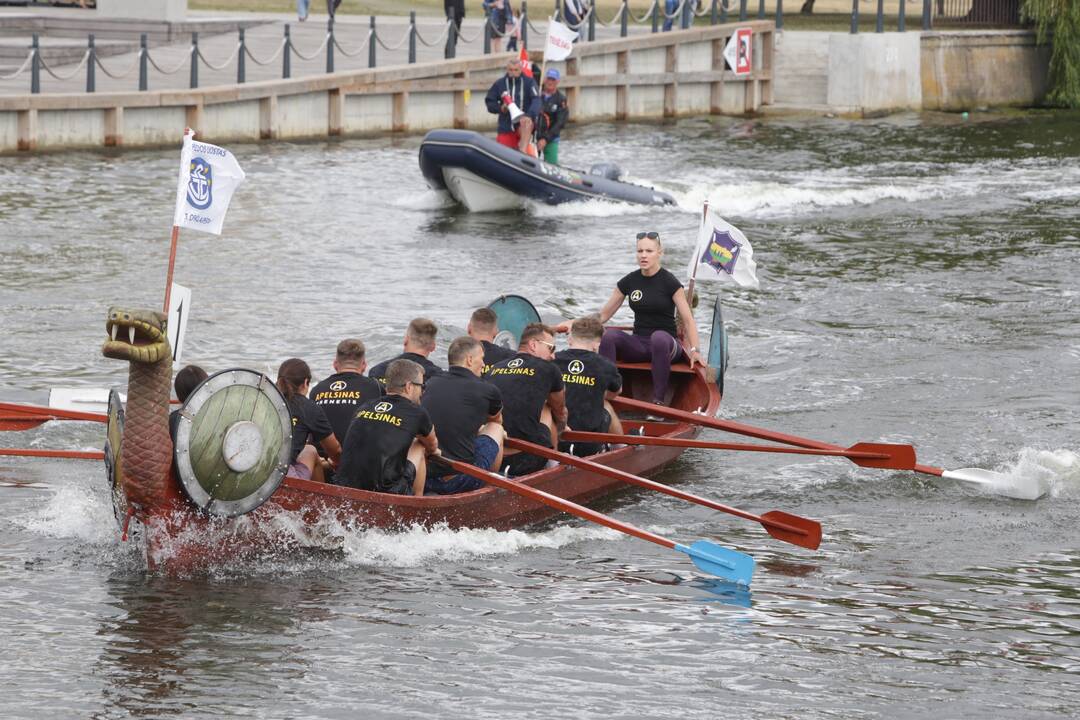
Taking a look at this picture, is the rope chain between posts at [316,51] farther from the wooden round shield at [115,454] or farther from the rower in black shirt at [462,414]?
the wooden round shield at [115,454]

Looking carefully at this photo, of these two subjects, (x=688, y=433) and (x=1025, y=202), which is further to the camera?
(x=1025, y=202)

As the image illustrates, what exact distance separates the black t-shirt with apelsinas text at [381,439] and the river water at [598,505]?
370 millimetres

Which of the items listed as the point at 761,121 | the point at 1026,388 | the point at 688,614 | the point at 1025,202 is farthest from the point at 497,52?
the point at 688,614

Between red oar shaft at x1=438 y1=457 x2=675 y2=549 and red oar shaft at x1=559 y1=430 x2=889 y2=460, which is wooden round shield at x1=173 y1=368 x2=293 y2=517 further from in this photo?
red oar shaft at x1=559 y1=430 x2=889 y2=460

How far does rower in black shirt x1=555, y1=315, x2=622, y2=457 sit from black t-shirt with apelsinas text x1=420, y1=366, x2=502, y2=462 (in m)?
1.41

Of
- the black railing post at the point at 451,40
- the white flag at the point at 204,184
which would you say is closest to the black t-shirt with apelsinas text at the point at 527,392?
the white flag at the point at 204,184

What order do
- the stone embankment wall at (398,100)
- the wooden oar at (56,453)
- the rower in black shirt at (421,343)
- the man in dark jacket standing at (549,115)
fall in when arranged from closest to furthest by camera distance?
the wooden oar at (56,453) → the rower in black shirt at (421,343) → the man in dark jacket standing at (549,115) → the stone embankment wall at (398,100)

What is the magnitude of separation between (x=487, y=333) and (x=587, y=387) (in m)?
0.87

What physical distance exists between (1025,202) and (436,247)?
10.5 meters

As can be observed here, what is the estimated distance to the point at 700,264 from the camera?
14.3 metres

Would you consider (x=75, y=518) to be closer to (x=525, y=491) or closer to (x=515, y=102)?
(x=525, y=491)

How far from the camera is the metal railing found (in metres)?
29.7

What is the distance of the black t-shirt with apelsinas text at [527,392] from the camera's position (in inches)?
455

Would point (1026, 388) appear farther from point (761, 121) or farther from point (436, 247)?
point (761, 121)
